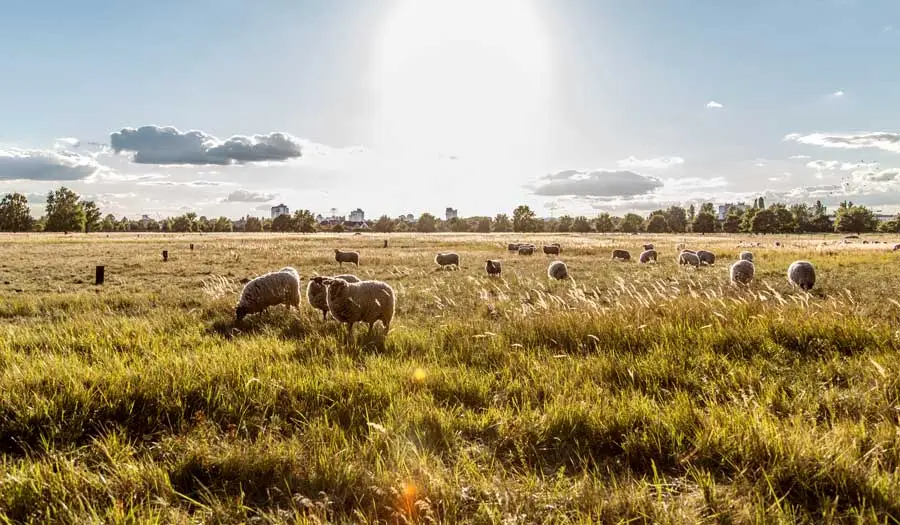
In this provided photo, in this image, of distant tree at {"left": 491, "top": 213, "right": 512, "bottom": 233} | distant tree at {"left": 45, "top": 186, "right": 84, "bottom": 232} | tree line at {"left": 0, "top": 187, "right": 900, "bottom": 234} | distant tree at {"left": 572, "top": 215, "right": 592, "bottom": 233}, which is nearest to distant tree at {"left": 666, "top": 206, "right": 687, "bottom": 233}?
tree line at {"left": 0, "top": 187, "right": 900, "bottom": 234}

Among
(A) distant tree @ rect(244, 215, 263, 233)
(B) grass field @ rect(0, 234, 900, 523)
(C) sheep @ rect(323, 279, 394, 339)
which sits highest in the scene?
(A) distant tree @ rect(244, 215, 263, 233)

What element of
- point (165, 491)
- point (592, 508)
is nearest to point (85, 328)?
point (165, 491)

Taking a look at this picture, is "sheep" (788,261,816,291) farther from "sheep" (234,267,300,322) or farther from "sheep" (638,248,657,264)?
"sheep" (234,267,300,322)

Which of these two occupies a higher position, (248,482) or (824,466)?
(824,466)

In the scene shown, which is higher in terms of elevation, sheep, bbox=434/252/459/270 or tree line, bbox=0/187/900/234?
tree line, bbox=0/187/900/234

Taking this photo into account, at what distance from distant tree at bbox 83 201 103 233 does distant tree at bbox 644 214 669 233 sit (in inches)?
6893

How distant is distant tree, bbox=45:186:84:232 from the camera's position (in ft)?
364

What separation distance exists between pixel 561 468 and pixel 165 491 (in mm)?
2928

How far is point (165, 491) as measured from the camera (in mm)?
3059

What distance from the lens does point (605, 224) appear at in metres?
159

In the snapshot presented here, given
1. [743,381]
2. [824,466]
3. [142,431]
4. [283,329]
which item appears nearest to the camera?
[824,466]

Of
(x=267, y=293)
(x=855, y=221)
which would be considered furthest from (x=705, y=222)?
(x=267, y=293)

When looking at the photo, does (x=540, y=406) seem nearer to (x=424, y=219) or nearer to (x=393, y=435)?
(x=393, y=435)

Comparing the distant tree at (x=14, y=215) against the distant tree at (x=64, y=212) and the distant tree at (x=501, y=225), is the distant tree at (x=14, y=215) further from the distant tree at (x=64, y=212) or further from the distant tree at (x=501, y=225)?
the distant tree at (x=501, y=225)
